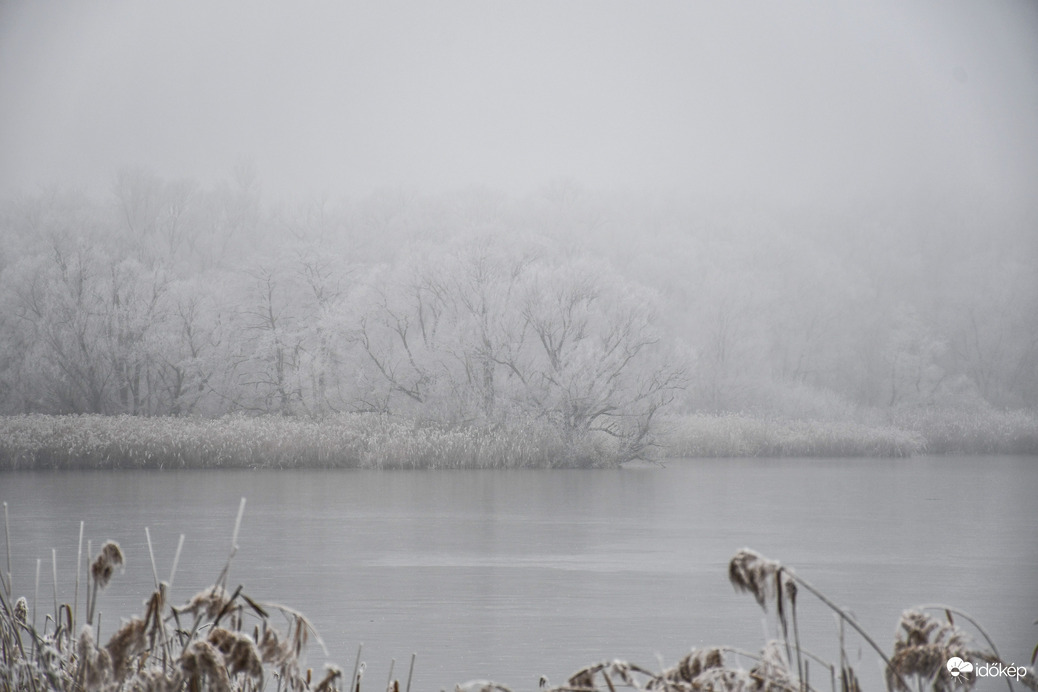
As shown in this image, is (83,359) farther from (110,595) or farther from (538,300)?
(110,595)

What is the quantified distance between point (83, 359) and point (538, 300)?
50.9 ft

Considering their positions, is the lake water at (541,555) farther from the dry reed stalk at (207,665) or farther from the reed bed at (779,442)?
the reed bed at (779,442)

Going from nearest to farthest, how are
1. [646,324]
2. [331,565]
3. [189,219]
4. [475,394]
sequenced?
[331,565]
[646,324]
[475,394]
[189,219]

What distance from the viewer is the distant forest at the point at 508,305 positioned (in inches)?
1107

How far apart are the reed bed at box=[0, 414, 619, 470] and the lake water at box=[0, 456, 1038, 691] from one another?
2787 millimetres

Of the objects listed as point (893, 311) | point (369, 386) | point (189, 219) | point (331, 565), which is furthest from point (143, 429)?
point (893, 311)

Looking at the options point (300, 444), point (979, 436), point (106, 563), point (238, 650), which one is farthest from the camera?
point (979, 436)

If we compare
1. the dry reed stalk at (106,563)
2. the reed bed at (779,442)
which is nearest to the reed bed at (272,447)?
the reed bed at (779,442)

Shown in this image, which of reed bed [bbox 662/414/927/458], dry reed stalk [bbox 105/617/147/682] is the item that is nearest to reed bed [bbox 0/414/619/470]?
reed bed [bbox 662/414/927/458]

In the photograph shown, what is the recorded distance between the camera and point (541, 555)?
10734mm

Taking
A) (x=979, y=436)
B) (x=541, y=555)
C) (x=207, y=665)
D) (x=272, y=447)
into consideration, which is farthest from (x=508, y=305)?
(x=207, y=665)

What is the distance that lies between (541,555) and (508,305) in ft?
56.9

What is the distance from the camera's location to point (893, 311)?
169 ft

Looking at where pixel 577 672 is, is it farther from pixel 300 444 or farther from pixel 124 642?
pixel 300 444
